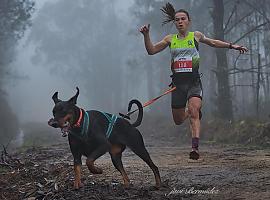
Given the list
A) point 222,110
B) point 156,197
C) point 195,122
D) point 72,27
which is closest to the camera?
point 156,197

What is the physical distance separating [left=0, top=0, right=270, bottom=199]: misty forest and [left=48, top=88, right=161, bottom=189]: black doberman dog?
0.43m

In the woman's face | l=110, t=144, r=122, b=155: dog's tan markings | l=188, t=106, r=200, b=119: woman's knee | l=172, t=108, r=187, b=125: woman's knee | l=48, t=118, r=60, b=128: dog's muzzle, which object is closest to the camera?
l=48, t=118, r=60, b=128: dog's muzzle

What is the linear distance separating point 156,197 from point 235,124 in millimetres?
12374

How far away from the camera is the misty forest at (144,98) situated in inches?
256

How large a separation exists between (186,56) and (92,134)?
7.22 ft

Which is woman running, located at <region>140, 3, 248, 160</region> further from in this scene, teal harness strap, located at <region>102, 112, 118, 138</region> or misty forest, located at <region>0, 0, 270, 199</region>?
teal harness strap, located at <region>102, 112, 118, 138</region>

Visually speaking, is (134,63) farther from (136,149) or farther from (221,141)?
(136,149)

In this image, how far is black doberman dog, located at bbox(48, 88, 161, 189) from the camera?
19.0 feet

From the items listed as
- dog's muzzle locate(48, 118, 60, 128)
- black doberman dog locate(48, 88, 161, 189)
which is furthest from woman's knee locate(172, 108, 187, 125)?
dog's muzzle locate(48, 118, 60, 128)

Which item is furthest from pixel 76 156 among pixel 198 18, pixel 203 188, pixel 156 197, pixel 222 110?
pixel 198 18

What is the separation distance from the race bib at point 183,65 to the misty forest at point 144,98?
164 cm

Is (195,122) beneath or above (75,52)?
beneath

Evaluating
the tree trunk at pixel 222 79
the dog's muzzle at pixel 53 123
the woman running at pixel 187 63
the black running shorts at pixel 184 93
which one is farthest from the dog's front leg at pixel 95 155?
the tree trunk at pixel 222 79

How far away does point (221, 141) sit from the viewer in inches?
659
